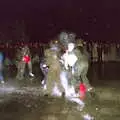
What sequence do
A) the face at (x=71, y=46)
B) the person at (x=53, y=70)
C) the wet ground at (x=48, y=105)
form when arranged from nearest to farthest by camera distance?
the wet ground at (x=48, y=105), the person at (x=53, y=70), the face at (x=71, y=46)

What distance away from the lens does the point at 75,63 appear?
1530 centimetres

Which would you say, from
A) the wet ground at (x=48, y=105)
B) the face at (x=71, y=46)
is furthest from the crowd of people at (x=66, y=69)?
the wet ground at (x=48, y=105)

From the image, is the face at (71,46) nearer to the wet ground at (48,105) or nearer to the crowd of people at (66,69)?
the crowd of people at (66,69)

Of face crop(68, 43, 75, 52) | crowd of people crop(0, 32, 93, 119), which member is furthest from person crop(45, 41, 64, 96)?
face crop(68, 43, 75, 52)

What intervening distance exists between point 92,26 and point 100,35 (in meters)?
5.12

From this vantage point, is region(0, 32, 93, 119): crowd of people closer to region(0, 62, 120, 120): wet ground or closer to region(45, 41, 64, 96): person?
region(45, 41, 64, 96): person

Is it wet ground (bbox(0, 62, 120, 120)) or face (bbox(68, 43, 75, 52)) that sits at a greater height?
face (bbox(68, 43, 75, 52))

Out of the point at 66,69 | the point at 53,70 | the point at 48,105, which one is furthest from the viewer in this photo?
the point at 66,69

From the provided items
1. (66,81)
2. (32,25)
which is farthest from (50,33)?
(66,81)

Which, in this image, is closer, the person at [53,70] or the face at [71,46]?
the person at [53,70]

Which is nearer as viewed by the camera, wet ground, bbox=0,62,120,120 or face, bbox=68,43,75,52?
wet ground, bbox=0,62,120,120

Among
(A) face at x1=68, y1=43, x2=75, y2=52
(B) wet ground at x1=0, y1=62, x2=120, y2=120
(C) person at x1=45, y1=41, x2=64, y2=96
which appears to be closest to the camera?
(B) wet ground at x1=0, y1=62, x2=120, y2=120

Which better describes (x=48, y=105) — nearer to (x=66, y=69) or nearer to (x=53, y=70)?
(x=53, y=70)

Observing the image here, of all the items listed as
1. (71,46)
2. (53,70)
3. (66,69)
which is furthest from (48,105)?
(71,46)
